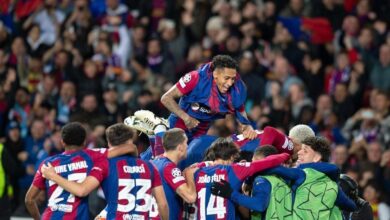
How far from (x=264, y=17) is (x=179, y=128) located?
341 inches

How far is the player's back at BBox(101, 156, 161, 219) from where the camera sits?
494 inches

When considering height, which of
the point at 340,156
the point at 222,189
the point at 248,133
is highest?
the point at 248,133

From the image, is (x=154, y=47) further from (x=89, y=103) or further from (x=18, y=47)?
(x=18, y=47)

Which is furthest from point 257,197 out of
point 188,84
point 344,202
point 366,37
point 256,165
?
point 366,37

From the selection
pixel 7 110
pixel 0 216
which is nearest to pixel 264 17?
pixel 7 110

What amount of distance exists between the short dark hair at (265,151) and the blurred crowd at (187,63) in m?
5.44

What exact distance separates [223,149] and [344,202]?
1390 millimetres

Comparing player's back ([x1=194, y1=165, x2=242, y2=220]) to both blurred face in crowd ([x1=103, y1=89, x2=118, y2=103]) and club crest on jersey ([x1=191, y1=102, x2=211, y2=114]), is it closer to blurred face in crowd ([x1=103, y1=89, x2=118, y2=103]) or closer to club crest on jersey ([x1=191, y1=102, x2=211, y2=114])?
club crest on jersey ([x1=191, y1=102, x2=211, y2=114])

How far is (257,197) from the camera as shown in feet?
40.6

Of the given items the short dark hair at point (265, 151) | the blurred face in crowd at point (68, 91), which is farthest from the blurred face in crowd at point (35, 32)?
the short dark hair at point (265, 151)

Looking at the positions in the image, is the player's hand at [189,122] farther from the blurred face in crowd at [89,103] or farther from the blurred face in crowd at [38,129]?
the blurred face in crowd at [38,129]

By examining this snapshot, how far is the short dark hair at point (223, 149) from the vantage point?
12672 mm

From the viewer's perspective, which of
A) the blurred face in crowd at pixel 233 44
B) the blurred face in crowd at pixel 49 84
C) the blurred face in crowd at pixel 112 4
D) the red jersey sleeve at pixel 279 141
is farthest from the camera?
the blurred face in crowd at pixel 112 4

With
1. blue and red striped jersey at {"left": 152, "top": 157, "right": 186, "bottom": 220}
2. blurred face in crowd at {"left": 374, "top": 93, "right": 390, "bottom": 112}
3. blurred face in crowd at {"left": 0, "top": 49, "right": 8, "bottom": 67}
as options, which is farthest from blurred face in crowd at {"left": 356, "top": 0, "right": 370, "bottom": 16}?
blue and red striped jersey at {"left": 152, "top": 157, "right": 186, "bottom": 220}
